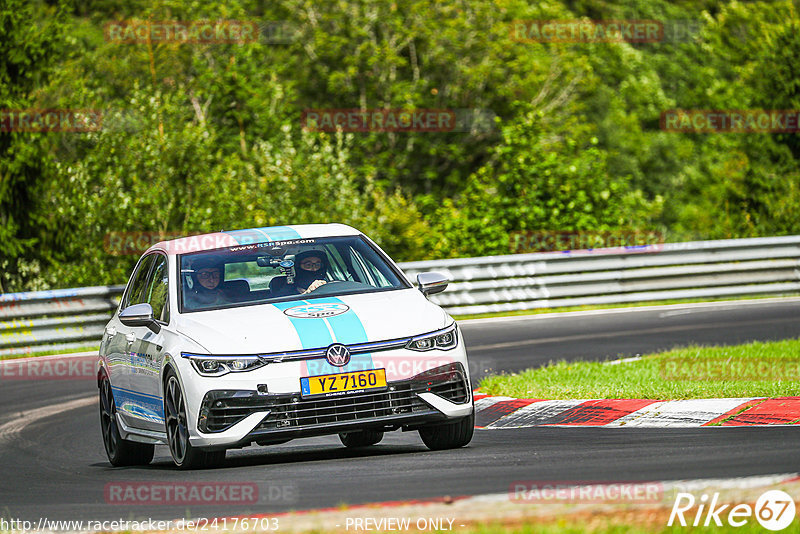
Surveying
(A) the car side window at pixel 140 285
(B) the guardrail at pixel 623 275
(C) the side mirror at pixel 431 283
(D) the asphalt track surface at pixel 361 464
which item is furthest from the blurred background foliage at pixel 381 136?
(C) the side mirror at pixel 431 283

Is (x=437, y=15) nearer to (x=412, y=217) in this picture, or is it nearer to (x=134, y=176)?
(x=412, y=217)

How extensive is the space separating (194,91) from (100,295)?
21.3m

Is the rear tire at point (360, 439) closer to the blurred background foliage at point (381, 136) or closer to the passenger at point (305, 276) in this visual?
the passenger at point (305, 276)

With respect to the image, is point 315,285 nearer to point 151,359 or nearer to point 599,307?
point 151,359

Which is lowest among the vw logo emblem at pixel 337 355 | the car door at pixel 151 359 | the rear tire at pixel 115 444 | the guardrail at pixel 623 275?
the guardrail at pixel 623 275

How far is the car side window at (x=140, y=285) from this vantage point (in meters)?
10.1

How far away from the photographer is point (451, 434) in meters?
8.79

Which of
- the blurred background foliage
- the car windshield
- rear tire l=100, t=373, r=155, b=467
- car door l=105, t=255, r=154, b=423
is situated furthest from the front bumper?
the blurred background foliage

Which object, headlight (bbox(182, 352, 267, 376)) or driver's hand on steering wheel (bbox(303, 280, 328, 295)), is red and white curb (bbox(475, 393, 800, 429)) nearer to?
driver's hand on steering wheel (bbox(303, 280, 328, 295))

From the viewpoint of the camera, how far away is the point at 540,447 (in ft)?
28.1

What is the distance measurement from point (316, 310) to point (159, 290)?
5.21 ft

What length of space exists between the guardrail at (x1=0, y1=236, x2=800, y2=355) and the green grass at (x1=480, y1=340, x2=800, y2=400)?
7608 millimetres

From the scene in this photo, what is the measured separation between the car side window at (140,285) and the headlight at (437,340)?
8.50 ft

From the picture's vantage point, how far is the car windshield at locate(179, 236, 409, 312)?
9.04m
